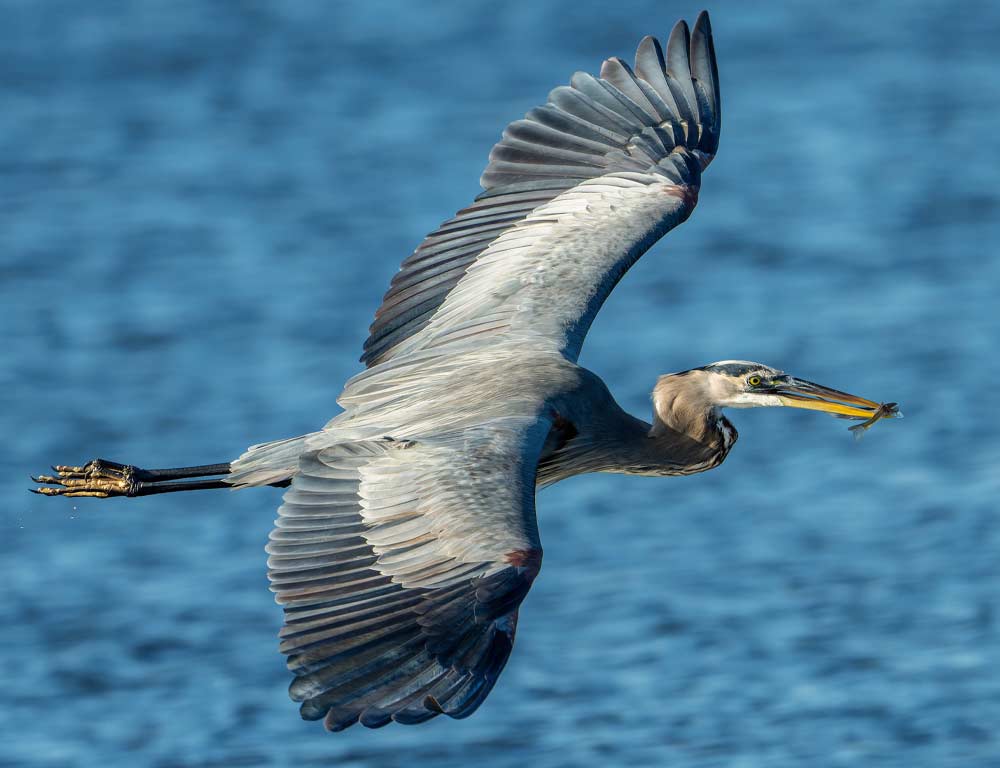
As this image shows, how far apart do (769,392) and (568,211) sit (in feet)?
4.10

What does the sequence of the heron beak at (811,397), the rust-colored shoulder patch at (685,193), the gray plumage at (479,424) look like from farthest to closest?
1. the rust-colored shoulder patch at (685,193)
2. the heron beak at (811,397)
3. the gray plumage at (479,424)

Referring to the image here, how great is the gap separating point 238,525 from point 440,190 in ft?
14.0

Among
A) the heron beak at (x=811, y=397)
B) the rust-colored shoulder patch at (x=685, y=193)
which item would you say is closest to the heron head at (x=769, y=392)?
the heron beak at (x=811, y=397)

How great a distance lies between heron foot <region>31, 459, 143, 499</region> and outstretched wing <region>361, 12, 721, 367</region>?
1143 mm

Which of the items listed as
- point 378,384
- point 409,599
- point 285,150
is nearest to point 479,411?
point 378,384

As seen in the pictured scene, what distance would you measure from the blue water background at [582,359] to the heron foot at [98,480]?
1.40 m

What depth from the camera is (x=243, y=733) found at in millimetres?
9594

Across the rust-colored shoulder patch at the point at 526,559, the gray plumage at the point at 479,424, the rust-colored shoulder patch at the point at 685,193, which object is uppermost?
the rust-colored shoulder patch at the point at 685,193

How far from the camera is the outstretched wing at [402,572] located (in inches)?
251

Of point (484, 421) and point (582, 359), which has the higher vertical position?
point (582, 359)

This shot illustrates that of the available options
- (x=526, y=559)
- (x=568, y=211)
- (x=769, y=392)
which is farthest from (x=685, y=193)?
(x=526, y=559)

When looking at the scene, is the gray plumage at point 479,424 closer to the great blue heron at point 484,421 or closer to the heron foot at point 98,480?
the great blue heron at point 484,421

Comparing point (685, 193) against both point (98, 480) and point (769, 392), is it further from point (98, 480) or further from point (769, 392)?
point (98, 480)

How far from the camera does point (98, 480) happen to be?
8859 mm
